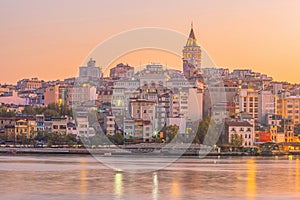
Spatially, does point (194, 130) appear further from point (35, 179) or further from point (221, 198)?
point (221, 198)

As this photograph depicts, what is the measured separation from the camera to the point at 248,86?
195 ft

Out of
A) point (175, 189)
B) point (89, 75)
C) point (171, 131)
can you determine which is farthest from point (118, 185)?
point (89, 75)

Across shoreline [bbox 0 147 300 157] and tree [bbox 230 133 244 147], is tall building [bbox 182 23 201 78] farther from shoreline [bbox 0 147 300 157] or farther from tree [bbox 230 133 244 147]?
shoreline [bbox 0 147 300 157]

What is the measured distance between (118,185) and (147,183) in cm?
97

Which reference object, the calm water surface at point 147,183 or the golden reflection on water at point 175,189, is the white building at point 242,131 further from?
the golden reflection on water at point 175,189

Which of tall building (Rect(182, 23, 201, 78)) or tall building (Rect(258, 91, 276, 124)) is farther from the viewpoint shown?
tall building (Rect(182, 23, 201, 78))

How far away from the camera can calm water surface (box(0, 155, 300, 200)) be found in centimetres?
1702

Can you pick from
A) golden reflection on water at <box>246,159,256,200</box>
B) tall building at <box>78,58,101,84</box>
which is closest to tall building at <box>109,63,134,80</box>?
tall building at <box>78,58,101,84</box>

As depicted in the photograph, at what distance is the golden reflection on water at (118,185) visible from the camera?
17.1m

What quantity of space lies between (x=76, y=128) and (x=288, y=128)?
11761mm

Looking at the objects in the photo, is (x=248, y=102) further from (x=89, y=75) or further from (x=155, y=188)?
(x=155, y=188)

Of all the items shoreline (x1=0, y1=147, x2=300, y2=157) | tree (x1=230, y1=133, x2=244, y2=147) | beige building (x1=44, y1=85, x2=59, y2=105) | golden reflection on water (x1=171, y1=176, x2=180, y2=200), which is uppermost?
beige building (x1=44, y1=85, x2=59, y2=105)

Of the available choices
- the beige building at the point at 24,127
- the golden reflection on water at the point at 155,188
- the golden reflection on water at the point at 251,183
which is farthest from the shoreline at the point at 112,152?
the golden reflection on water at the point at 155,188

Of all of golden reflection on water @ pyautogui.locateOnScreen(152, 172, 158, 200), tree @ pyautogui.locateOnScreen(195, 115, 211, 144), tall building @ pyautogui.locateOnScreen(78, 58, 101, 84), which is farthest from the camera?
tall building @ pyautogui.locateOnScreen(78, 58, 101, 84)
